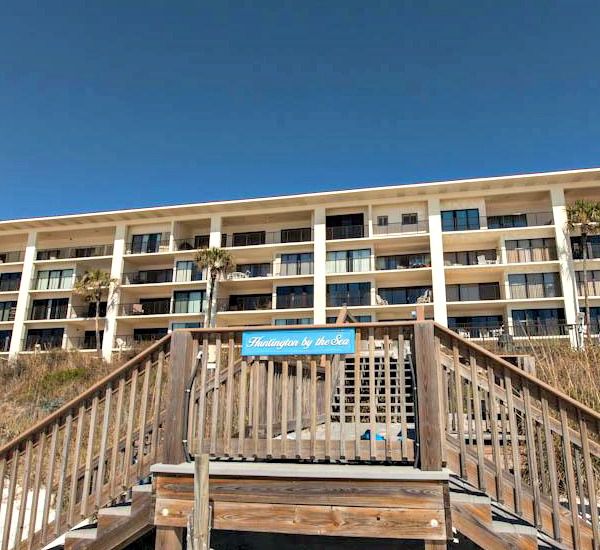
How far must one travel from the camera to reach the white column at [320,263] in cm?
3228

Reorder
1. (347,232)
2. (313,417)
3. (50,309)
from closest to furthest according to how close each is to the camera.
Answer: (313,417) → (347,232) → (50,309)

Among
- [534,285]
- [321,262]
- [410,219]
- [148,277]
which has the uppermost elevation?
[410,219]

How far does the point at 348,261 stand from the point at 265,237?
7178mm

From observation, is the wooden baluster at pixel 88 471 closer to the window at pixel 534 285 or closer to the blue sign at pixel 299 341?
the blue sign at pixel 299 341

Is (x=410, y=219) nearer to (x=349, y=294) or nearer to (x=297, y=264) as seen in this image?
(x=349, y=294)

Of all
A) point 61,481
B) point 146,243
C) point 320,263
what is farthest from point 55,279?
point 61,481

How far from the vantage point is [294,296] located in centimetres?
3353

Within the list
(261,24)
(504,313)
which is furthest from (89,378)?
(504,313)

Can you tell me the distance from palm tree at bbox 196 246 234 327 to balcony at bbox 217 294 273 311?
3.23ft

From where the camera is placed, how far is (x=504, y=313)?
30.9m

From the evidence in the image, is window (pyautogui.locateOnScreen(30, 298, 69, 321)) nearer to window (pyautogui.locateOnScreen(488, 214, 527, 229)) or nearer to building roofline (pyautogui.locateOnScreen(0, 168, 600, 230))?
building roofline (pyautogui.locateOnScreen(0, 168, 600, 230))

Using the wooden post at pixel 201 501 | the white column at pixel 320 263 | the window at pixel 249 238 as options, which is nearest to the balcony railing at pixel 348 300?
the white column at pixel 320 263

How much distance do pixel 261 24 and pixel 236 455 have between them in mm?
15834

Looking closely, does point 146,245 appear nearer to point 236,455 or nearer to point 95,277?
point 95,277
